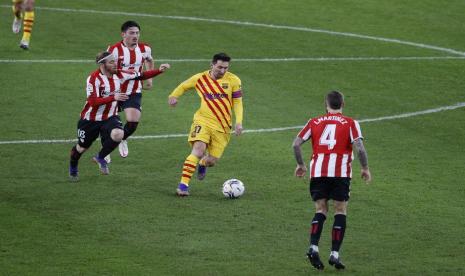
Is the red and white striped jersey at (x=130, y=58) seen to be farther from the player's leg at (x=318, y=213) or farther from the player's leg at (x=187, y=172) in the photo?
the player's leg at (x=318, y=213)

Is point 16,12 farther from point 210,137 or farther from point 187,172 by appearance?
point 187,172

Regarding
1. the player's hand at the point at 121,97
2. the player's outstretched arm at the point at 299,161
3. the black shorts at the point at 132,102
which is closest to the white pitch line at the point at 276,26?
the black shorts at the point at 132,102

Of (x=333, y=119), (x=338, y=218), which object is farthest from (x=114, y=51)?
(x=338, y=218)

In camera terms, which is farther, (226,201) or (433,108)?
(433,108)

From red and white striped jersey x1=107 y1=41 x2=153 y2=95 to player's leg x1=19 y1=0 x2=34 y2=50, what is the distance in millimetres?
8976

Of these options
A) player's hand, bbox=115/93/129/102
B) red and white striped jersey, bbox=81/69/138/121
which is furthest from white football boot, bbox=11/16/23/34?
player's hand, bbox=115/93/129/102

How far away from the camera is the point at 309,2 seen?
3647 cm

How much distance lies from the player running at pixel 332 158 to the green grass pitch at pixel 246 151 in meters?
0.78

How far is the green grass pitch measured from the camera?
1529 cm

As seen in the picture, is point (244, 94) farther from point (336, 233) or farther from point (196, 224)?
point (336, 233)

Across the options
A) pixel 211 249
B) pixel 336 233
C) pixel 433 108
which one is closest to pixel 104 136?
pixel 211 249

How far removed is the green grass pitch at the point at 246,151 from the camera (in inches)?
602

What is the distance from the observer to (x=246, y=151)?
869 inches

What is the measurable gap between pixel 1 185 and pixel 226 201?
392 centimetres
